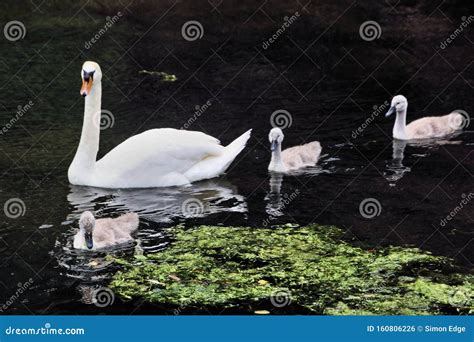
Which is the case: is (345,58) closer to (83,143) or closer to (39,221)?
(83,143)

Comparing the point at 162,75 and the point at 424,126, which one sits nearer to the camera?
the point at 424,126

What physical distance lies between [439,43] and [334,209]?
989 centimetres

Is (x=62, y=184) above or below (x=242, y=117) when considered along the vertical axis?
below

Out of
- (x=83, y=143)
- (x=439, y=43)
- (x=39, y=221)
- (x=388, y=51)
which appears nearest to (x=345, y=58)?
(x=388, y=51)

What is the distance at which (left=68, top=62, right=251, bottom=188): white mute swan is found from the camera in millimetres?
13469

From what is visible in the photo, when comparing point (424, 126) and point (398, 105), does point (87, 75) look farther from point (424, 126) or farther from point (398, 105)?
point (424, 126)

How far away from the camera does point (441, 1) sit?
24.0 metres

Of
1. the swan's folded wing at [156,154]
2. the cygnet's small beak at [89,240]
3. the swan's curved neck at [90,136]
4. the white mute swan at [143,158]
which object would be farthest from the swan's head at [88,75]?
the cygnet's small beak at [89,240]

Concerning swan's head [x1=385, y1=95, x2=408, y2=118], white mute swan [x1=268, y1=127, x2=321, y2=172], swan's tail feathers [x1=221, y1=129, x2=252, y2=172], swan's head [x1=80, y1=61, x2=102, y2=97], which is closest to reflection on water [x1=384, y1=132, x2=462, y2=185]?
swan's head [x1=385, y1=95, x2=408, y2=118]

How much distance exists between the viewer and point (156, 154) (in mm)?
13492

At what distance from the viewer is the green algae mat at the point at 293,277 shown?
9883 mm

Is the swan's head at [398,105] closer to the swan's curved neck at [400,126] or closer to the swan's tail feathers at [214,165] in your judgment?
the swan's curved neck at [400,126]

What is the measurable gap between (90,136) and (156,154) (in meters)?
1.05

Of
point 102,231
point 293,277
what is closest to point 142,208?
point 102,231
